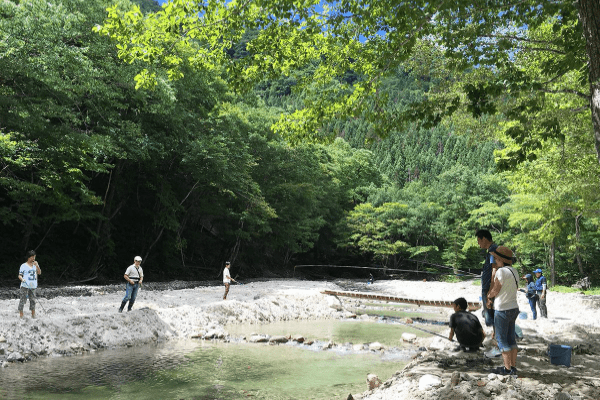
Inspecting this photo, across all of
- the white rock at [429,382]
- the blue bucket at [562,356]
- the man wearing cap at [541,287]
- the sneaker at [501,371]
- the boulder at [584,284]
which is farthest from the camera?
the boulder at [584,284]

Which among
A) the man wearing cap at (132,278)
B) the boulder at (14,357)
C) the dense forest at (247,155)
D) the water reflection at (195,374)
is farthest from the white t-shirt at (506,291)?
the man wearing cap at (132,278)

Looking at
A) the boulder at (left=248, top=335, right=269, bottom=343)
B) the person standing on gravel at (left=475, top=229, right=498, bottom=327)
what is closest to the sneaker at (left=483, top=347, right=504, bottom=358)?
the person standing on gravel at (left=475, top=229, right=498, bottom=327)

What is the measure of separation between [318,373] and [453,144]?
111 meters

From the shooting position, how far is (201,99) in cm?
2647

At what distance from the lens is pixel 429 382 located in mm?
5137

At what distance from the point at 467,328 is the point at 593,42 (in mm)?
4486

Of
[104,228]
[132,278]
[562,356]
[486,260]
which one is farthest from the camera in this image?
[104,228]

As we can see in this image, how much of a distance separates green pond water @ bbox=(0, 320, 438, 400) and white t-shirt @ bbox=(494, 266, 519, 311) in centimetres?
267

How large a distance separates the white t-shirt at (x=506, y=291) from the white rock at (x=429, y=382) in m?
1.20

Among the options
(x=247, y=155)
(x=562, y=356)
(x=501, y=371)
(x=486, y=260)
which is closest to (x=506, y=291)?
(x=501, y=371)

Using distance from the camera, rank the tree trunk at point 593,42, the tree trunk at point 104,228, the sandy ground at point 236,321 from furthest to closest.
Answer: the tree trunk at point 104,228
the sandy ground at point 236,321
the tree trunk at point 593,42

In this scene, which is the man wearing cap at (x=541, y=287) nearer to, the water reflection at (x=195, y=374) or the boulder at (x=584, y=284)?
the water reflection at (x=195, y=374)

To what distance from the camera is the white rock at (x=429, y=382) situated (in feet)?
16.6

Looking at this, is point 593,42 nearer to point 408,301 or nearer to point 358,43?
point 358,43
